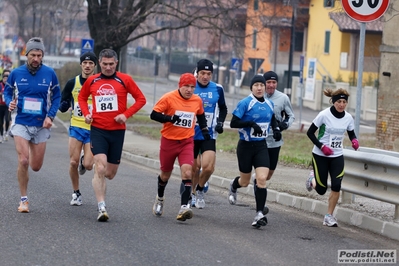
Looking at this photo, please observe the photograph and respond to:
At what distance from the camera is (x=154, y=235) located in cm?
898

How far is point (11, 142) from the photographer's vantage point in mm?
24094

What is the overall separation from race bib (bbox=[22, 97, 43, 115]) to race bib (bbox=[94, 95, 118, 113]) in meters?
0.88

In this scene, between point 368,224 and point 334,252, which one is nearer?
point 334,252

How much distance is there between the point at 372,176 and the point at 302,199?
1.76m

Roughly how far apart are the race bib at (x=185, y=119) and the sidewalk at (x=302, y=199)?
2325mm

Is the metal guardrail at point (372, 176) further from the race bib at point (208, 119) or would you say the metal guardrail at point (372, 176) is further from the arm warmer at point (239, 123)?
the race bib at point (208, 119)

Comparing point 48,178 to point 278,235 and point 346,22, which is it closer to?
point 278,235

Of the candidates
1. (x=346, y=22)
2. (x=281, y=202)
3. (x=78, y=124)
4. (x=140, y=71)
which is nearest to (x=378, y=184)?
(x=281, y=202)

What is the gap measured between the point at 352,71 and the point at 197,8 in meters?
27.7

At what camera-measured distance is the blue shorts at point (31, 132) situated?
10.4m

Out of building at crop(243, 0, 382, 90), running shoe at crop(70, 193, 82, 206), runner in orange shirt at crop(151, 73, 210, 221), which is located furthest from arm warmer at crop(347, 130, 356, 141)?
building at crop(243, 0, 382, 90)

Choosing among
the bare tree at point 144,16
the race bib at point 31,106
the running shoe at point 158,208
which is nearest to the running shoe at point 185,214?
the running shoe at point 158,208

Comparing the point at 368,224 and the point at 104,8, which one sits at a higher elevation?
the point at 104,8

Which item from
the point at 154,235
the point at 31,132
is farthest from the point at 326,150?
the point at 31,132
